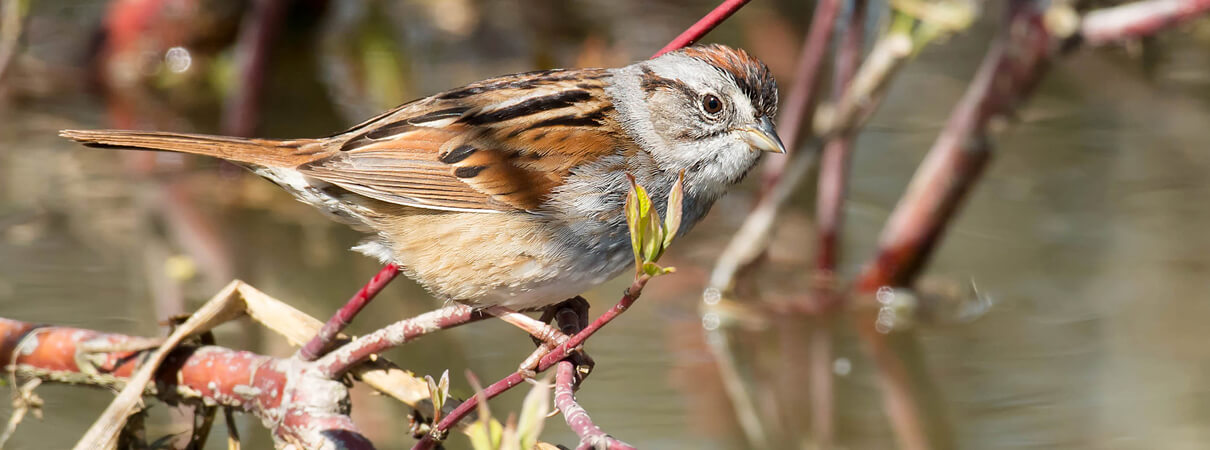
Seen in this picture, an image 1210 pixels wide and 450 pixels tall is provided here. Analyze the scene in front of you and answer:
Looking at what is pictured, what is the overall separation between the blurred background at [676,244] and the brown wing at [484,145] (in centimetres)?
96

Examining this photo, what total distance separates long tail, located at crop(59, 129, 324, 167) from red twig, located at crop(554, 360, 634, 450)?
1.00 metres

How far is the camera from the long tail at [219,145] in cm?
278

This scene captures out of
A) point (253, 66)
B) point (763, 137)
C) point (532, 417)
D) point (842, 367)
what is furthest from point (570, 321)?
point (253, 66)

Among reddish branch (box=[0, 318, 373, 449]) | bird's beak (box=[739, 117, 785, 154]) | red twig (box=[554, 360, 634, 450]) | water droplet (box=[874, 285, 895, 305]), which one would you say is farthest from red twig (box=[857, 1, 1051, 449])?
red twig (box=[554, 360, 634, 450])

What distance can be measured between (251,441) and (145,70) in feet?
11.6

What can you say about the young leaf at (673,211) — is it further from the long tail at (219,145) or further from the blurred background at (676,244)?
the blurred background at (676,244)

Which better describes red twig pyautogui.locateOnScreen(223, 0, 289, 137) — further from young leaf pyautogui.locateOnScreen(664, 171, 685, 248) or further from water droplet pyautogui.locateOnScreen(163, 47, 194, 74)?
young leaf pyautogui.locateOnScreen(664, 171, 685, 248)

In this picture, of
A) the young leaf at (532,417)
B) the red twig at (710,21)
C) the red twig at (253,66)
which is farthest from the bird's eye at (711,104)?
the red twig at (253,66)

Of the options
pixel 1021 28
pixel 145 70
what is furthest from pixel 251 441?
pixel 145 70

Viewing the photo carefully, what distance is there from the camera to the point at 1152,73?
707 centimetres

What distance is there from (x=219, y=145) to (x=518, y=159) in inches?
25.6

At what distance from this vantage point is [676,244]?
18.1 ft

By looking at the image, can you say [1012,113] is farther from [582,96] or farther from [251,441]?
[251,441]

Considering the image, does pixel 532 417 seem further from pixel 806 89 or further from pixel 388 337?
pixel 806 89
